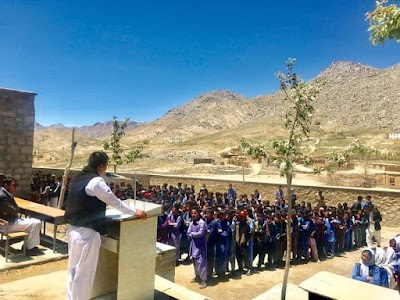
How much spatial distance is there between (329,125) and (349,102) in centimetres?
2151

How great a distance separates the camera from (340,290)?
3.67 m

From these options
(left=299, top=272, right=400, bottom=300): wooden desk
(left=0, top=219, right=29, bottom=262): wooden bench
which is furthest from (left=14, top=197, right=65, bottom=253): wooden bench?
(left=299, top=272, right=400, bottom=300): wooden desk

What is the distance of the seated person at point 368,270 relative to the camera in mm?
5535

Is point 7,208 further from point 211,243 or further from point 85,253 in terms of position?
point 211,243

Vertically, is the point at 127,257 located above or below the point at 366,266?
above

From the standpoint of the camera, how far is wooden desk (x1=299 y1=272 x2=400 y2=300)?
356 centimetres

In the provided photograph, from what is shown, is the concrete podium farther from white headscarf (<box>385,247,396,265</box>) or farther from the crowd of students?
white headscarf (<box>385,247,396,265</box>)

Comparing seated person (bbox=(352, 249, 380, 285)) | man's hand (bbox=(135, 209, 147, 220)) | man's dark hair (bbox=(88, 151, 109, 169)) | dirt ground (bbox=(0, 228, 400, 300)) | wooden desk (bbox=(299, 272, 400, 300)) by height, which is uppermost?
man's dark hair (bbox=(88, 151, 109, 169))

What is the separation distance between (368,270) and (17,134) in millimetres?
10033

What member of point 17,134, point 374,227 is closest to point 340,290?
point 374,227

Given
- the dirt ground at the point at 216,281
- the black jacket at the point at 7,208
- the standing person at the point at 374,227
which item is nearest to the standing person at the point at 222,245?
the dirt ground at the point at 216,281

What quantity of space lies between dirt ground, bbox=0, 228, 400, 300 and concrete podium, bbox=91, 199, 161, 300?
47.5 inches

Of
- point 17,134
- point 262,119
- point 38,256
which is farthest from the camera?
point 262,119

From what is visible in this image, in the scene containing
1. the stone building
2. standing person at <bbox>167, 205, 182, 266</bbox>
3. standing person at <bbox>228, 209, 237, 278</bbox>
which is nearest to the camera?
standing person at <bbox>228, 209, 237, 278</bbox>
